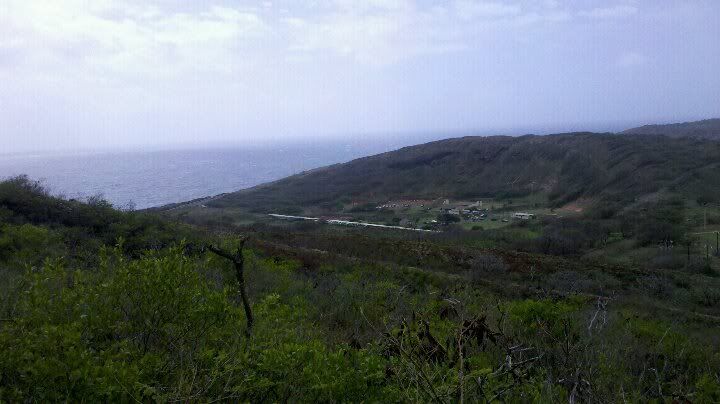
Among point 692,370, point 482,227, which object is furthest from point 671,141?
point 692,370

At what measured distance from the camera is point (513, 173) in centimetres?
5494

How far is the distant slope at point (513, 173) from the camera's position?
40.5 meters

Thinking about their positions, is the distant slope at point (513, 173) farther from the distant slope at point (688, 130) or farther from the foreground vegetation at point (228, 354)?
the foreground vegetation at point (228, 354)

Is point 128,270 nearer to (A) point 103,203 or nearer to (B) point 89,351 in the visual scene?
(B) point 89,351

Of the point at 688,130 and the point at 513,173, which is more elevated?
the point at 688,130

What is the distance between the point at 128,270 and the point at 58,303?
490 millimetres

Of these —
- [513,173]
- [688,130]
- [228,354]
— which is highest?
[688,130]

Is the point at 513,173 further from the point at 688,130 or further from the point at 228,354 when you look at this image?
the point at 688,130

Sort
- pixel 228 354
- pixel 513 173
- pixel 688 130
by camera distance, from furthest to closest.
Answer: pixel 688 130 < pixel 513 173 < pixel 228 354

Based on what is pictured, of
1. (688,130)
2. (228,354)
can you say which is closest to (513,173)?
(228,354)

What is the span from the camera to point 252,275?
9695mm

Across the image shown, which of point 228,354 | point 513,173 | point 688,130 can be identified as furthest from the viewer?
point 688,130

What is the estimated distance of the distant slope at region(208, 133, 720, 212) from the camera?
40.5 m

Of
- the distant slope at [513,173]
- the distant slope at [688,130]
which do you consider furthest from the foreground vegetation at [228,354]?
the distant slope at [688,130]
